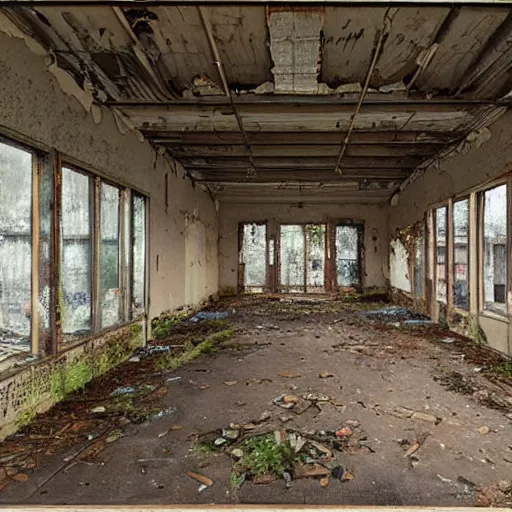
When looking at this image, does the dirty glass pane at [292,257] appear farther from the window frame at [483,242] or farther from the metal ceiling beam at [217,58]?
the metal ceiling beam at [217,58]

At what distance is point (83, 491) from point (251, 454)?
840mm

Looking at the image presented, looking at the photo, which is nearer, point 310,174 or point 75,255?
point 75,255

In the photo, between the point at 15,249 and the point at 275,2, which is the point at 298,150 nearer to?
the point at 275,2

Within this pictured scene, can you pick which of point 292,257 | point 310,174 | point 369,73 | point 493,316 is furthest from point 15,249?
point 292,257

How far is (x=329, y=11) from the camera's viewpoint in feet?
8.43

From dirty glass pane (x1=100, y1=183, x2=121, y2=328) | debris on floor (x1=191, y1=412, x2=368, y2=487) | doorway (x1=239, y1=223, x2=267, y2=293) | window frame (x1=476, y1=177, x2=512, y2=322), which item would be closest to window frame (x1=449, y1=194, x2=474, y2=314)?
window frame (x1=476, y1=177, x2=512, y2=322)

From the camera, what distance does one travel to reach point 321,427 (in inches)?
102

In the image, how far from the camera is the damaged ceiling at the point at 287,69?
2.61 meters

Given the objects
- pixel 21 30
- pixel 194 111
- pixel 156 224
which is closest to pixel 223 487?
pixel 21 30

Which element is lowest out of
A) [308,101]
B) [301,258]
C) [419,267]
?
[419,267]

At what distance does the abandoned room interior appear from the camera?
2.14 meters

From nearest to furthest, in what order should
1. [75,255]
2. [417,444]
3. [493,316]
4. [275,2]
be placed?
1. [275,2]
2. [417,444]
3. [75,255]
4. [493,316]

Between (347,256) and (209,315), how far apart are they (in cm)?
468

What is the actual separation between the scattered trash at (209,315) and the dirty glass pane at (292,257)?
331 cm
